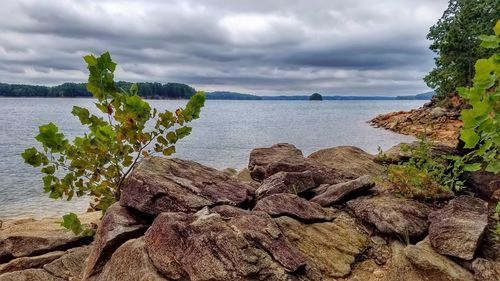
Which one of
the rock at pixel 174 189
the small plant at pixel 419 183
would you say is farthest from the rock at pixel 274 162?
the small plant at pixel 419 183

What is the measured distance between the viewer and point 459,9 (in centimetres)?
4681

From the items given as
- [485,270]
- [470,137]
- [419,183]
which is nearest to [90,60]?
[419,183]

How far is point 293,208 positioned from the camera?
7762 mm

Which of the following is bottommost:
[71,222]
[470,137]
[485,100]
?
[71,222]

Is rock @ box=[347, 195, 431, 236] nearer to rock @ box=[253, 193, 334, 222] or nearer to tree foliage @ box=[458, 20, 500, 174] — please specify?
rock @ box=[253, 193, 334, 222]

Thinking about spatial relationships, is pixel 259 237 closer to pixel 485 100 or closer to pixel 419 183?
pixel 419 183

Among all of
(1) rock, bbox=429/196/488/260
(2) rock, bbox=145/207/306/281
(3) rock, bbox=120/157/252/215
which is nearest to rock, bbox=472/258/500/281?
(1) rock, bbox=429/196/488/260

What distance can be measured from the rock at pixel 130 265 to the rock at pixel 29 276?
173cm

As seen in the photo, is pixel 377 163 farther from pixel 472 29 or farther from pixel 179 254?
pixel 472 29

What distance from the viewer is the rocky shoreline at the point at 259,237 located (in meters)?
5.89

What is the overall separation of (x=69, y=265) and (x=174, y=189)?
8.18 feet

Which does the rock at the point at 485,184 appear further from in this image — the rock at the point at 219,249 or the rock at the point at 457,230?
the rock at the point at 219,249

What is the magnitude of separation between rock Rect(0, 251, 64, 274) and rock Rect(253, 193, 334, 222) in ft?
14.2

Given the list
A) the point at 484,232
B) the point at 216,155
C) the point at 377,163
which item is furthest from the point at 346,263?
the point at 216,155
